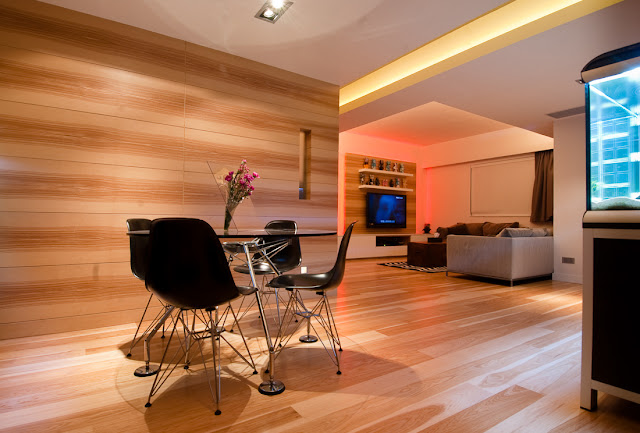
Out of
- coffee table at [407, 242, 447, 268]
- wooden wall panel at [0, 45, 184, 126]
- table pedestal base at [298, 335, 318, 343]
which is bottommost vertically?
table pedestal base at [298, 335, 318, 343]

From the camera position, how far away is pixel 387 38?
354cm

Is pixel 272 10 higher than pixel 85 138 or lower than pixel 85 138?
higher

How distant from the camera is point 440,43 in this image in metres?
4.04

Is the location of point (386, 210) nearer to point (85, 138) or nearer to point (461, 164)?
point (461, 164)

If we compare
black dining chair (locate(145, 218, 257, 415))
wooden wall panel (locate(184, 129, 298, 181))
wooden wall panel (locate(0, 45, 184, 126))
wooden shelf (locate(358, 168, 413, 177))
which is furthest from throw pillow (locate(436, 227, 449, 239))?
black dining chair (locate(145, 218, 257, 415))

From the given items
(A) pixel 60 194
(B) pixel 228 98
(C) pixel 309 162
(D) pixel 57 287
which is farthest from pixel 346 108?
(D) pixel 57 287

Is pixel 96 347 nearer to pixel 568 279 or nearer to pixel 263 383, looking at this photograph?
pixel 263 383

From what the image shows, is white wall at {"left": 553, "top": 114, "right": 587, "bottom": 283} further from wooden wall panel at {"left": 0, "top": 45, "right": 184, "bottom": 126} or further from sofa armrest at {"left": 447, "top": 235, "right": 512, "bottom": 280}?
wooden wall panel at {"left": 0, "top": 45, "right": 184, "bottom": 126}

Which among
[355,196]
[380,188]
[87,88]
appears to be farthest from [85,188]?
[380,188]

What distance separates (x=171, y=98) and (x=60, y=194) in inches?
51.5

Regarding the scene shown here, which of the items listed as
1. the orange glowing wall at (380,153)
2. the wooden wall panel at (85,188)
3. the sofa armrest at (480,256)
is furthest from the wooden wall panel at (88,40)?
the orange glowing wall at (380,153)

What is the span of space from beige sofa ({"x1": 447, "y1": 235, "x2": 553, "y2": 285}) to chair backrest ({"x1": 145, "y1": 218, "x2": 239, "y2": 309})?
458cm

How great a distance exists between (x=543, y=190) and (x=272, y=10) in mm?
6518

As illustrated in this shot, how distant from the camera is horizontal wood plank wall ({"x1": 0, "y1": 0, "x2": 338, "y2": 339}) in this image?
2.81 meters
